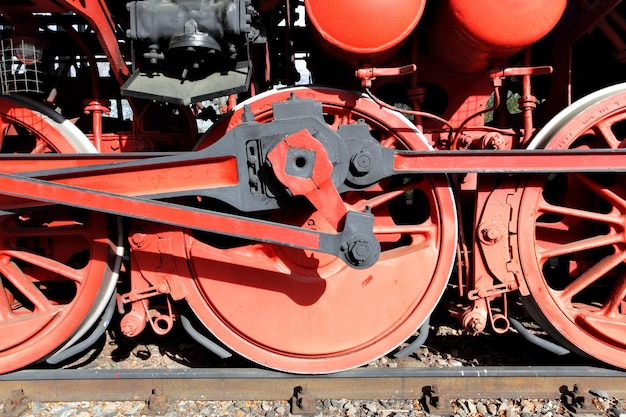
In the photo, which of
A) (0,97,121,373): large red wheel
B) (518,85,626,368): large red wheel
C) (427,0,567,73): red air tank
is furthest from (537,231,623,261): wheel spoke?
(0,97,121,373): large red wheel

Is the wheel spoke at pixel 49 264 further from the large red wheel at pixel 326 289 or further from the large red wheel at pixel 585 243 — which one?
the large red wheel at pixel 585 243

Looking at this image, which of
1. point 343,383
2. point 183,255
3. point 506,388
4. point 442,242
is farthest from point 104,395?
point 506,388

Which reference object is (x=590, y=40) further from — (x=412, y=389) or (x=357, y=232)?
(x=412, y=389)

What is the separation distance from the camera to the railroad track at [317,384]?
93.3 inches

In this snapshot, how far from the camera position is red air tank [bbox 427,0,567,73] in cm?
200

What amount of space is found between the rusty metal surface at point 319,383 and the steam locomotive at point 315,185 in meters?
A: 0.11

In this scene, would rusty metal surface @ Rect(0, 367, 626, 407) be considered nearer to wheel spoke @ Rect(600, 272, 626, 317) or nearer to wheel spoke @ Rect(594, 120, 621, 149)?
wheel spoke @ Rect(600, 272, 626, 317)

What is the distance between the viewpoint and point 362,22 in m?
2.00

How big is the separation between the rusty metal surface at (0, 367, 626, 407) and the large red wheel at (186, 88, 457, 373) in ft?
0.42

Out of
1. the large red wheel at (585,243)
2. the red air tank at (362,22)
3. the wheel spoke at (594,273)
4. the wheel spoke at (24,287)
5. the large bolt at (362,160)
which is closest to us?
the red air tank at (362,22)

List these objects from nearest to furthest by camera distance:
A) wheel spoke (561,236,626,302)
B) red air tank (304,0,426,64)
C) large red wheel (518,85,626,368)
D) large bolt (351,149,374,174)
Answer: red air tank (304,0,426,64), large bolt (351,149,374,174), large red wheel (518,85,626,368), wheel spoke (561,236,626,302)

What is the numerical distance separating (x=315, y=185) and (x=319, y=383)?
1.11m

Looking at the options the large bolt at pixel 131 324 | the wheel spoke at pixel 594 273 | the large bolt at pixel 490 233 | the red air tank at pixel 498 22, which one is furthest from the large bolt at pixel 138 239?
the wheel spoke at pixel 594 273

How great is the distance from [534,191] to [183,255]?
1817 millimetres
